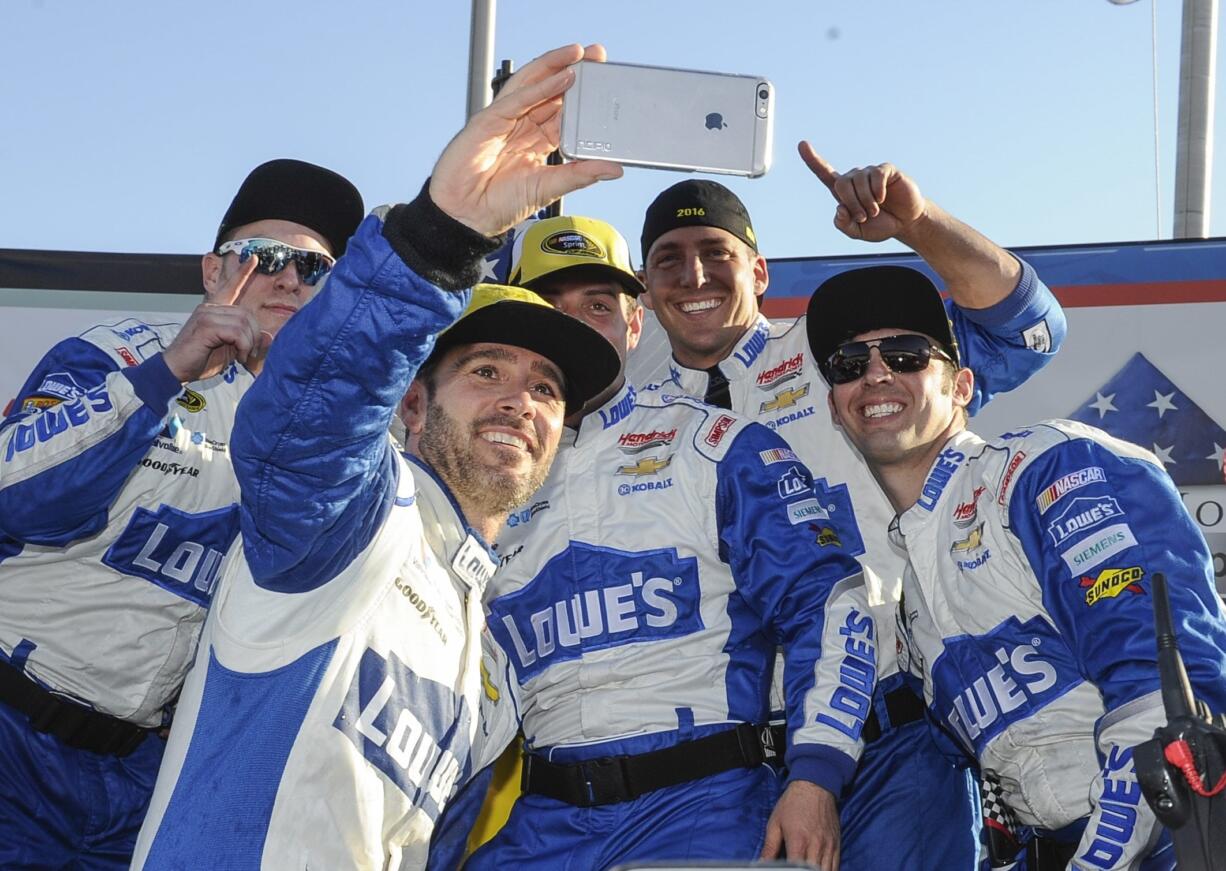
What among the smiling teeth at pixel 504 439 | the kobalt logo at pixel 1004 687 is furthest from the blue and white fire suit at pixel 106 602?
the kobalt logo at pixel 1004 687

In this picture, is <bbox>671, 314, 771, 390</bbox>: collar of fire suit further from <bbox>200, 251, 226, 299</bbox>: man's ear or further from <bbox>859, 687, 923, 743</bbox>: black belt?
<bbox>200, 251, 226, 299</bbox>: man's ear

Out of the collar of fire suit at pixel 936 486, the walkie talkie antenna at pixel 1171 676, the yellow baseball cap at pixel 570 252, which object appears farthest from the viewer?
the yellow baseball cap at pixel 570 252

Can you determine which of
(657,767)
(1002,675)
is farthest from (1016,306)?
(657,767)

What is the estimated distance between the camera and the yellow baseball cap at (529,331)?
2.77m

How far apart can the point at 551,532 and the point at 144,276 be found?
2.92m

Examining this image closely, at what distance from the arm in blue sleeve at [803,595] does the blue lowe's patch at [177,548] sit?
1.15 metres

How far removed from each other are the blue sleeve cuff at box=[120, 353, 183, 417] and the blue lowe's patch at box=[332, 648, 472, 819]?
40.8 inches

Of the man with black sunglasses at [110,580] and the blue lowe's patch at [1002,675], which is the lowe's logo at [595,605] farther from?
the man with black sunglasses at [110,580]

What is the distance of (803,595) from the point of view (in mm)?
2959

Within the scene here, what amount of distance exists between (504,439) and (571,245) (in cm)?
121

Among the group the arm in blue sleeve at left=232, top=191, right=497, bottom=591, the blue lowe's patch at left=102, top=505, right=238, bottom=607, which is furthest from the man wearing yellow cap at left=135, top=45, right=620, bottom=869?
the blue lowe's patch at left=102, top=505, right=238, bottom=607

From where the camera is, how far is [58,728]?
10.3ft

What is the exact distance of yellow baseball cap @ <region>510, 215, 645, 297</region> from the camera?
145 inches

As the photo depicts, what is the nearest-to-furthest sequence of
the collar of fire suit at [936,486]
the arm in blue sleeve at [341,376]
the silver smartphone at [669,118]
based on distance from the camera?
the arm in blue sleeve at [341,376]
the silver smartphone at [669,118]
the collar of fire suit at [936,486]
